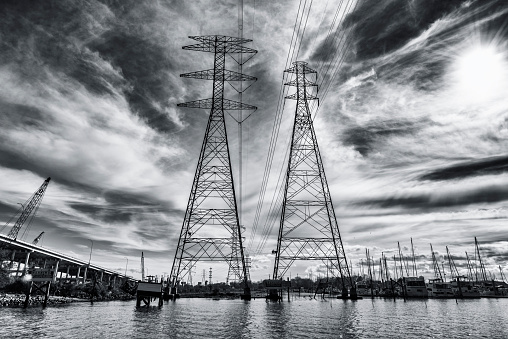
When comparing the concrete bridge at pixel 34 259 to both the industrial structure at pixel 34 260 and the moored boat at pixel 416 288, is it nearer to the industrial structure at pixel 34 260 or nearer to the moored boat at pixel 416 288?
the industrial structure at pixel 34 260

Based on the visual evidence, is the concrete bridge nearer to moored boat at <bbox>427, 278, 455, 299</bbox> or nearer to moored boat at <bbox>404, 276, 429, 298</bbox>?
moored boat at <bbox>404, 276, 429, 298</bbox>

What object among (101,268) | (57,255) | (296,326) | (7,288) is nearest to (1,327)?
(296,326)

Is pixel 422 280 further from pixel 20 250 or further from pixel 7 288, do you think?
pixel 20 250

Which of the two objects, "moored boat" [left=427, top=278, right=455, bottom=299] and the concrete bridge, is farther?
"moored boat" [left=427, top=278, right=455, bottom=299]

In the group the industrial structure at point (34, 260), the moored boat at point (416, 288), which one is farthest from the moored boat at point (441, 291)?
the industrial structure at point (34, 260)

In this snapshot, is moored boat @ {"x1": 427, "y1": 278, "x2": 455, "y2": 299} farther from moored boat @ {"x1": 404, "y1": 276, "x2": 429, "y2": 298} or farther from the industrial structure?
the industrial structure

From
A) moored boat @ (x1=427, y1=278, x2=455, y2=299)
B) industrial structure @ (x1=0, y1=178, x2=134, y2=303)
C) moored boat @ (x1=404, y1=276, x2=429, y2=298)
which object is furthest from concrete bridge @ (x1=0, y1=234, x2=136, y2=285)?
moored boat @ (x1=427, y1=278, x2=455, y2=299)

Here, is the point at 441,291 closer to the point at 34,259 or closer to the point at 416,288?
the point at 416,288

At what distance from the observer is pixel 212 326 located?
32.8m

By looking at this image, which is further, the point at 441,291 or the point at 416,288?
the point at 441,291

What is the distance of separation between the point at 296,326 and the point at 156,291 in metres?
42.6

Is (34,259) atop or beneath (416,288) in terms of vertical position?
atop

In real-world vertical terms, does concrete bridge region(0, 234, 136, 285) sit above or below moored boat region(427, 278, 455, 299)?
above

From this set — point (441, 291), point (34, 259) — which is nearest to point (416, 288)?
point (441, 291)
